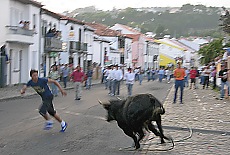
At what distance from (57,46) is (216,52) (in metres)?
14.3

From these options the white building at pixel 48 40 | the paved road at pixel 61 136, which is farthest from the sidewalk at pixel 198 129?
the white building at pixel 48 40

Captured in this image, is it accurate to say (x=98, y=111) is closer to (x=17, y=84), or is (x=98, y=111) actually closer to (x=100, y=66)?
(x=17, y=84)

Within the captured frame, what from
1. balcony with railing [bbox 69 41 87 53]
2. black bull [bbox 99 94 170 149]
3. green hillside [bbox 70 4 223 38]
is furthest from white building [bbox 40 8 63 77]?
green hillside [bbox 70 4 223 38]

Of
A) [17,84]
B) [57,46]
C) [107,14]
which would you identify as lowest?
[17,84]

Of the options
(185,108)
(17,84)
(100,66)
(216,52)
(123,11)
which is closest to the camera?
Result: (185,108)

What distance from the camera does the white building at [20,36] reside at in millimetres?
32594

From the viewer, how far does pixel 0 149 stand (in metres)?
9.25

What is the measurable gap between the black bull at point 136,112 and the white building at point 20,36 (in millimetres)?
23952

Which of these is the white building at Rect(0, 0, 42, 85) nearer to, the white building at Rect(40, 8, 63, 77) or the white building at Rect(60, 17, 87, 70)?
the white building at Rect(40, 8, 63, 77)

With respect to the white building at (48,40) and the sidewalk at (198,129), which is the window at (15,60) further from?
the sidewalk at (198,129)

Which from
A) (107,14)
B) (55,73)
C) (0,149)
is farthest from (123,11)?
(0,149)

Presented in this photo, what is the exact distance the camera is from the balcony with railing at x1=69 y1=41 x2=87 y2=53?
51.1 m

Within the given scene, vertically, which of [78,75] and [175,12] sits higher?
[175,12]

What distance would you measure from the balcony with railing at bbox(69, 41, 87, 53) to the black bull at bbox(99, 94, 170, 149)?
137ft
